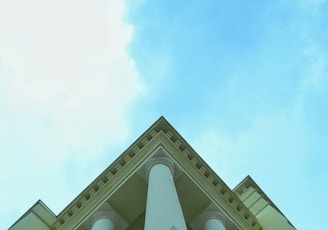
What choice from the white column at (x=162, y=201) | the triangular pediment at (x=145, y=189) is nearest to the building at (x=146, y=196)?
the triangular pediment at (x=145, y=189)

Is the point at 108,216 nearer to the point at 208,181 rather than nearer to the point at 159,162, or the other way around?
the point at 159,162

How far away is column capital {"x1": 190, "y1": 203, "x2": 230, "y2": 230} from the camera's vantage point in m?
28.1

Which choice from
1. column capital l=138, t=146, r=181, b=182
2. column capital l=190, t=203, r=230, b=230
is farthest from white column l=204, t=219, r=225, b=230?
column capital l=138, t=146, r=181, b=182

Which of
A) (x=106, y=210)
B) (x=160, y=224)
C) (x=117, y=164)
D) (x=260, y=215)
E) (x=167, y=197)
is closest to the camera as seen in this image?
(x=160, y=224)

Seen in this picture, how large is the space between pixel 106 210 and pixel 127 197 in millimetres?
1309

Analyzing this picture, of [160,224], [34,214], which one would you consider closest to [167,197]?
[160,224]

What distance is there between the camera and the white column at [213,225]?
26959mm

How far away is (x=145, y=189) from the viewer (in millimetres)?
28344

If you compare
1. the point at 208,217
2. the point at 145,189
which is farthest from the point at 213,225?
the point at 145,189

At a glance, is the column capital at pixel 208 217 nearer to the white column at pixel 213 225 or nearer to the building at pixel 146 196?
the building at pixel 146 196

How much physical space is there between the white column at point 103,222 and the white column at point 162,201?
3204 mm

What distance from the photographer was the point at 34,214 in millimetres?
30172

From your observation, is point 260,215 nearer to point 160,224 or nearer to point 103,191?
point 103,191

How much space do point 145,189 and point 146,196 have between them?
0.47 meters
